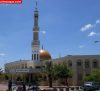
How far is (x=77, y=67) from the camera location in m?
93.6

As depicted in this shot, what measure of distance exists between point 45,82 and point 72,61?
9241 millimetres

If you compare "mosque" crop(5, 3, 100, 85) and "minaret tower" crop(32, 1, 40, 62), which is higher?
"minaret tower" crop(32, 1, 40, 62)

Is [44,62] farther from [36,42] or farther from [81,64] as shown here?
[81,64]

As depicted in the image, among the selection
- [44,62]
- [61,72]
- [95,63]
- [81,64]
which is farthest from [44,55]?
[61,72]

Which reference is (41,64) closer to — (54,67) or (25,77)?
(25,77)

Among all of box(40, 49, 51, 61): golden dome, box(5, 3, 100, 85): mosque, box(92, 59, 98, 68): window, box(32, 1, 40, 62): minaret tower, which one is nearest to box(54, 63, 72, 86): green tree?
box(5, 3, 100, 85): mosque

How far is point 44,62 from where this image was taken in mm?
107375

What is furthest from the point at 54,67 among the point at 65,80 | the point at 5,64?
the point at 5,64

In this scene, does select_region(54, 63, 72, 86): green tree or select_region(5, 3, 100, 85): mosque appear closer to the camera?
select_region(54, 63, 72, 86): green tree

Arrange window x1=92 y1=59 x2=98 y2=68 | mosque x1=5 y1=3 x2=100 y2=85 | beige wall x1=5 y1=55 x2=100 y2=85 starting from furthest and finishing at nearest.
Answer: mosque x1=5 y1=3 x2=100 y2=85, beige wall x1=5 y1=55 x2=100 y2=85, window x1=92 y1=59 x2=98 y2=68

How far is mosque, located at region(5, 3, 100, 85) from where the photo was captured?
3659 inches

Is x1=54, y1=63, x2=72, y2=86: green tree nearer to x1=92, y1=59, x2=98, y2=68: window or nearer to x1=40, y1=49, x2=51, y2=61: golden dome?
x1=92, y1=59, x2=98, y2=68: window

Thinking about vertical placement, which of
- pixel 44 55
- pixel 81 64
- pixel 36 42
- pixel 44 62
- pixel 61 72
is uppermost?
pixel 36 42

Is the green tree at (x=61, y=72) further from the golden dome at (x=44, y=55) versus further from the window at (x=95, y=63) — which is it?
the golden dome at (x=44, y=55)
